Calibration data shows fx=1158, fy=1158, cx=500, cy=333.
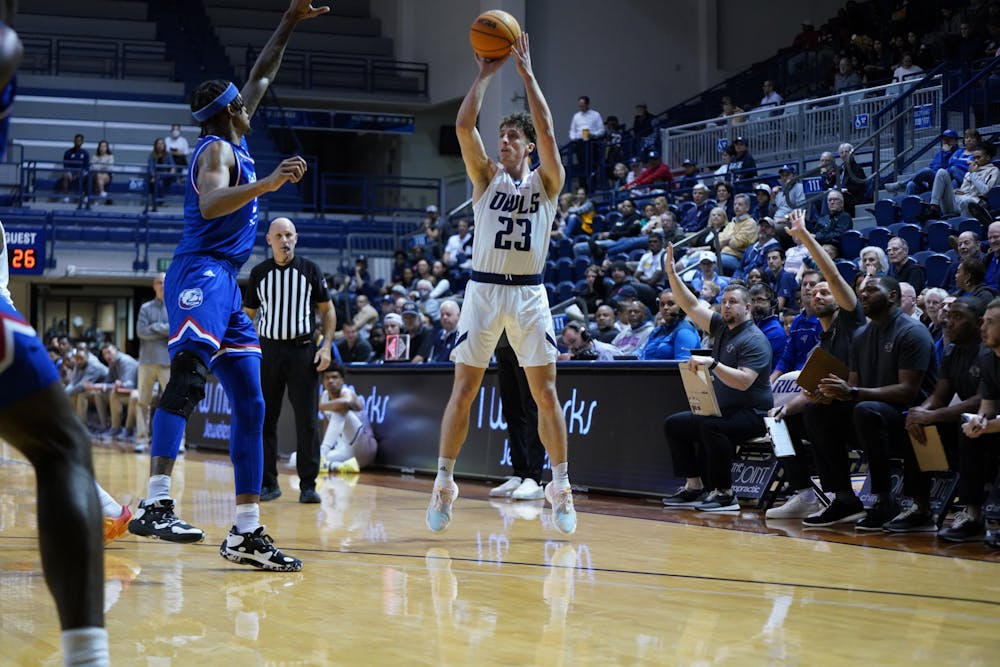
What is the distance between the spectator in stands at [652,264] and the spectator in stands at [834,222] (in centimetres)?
214

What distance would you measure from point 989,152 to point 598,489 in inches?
250

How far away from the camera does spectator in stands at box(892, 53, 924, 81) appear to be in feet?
55.9

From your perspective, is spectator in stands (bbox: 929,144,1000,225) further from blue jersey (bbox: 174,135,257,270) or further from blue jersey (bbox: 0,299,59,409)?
blue jersey (bbox: 0,299,59,409)

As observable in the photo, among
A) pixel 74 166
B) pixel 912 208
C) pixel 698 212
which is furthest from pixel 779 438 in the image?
pixel 74 166

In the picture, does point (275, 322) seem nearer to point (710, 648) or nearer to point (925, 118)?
point (710, 648)

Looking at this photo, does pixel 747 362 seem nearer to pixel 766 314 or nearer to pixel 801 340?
pixel 766 314

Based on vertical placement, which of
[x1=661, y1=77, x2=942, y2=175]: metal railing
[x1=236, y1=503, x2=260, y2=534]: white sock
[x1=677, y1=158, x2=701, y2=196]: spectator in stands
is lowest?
[x1=236, y1=503, x2=260, y2=534]: white sock

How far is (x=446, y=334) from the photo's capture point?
12.5 meters

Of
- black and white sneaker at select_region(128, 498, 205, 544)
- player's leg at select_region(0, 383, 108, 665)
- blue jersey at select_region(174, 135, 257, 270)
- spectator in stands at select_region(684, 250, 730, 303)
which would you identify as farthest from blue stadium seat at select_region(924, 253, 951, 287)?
player's leg at select_region(0, 383, 108, 665)

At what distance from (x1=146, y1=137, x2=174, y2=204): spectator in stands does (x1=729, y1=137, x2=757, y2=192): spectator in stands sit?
11.9 m

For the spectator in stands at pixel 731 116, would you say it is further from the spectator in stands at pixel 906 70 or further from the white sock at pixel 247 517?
the white sock at pixel 247 517

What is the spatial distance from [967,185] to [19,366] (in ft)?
38.3

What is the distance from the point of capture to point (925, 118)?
14.8m

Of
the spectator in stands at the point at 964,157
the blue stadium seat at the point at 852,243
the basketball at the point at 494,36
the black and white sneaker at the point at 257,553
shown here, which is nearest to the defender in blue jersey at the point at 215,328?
the black and white sneaker at the point at 257,553
